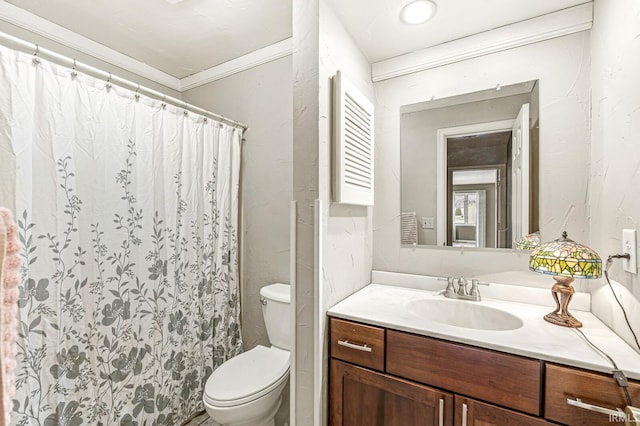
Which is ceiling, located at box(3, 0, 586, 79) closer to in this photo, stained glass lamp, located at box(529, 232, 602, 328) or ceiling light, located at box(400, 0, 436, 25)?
ceiling light, located at box(400, 0, 436, 25)

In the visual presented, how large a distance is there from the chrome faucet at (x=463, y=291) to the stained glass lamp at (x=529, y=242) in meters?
0.25

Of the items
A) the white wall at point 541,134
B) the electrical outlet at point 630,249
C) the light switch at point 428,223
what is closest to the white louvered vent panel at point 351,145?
the white wall at point 541,134

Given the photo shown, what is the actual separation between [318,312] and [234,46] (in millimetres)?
1848

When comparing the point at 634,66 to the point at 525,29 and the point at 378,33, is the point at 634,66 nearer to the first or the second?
the point at 525,29

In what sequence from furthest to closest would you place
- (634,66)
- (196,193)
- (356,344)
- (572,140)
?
1. (196,193)
2. (572,140)
3. (356,344)
4. (634,66)

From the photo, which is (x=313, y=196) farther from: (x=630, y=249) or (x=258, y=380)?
(x=630, y=249)

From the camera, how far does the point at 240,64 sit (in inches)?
82.7

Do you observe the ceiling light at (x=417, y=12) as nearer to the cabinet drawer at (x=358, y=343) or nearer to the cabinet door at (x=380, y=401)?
the cabinet drawer at (x=358, y=343)

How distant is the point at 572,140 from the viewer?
4.29 feet

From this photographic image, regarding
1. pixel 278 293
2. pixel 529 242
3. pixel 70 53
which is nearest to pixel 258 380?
pixel 278 293

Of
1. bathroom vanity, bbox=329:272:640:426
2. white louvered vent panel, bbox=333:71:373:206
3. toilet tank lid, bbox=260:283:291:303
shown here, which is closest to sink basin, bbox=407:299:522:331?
bathroom vanity, bbox=329:272:640:426

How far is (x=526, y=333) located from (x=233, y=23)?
214 centimetres

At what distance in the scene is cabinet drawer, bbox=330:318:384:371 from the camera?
112 cm

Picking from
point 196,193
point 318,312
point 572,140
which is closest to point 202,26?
point 196,193
